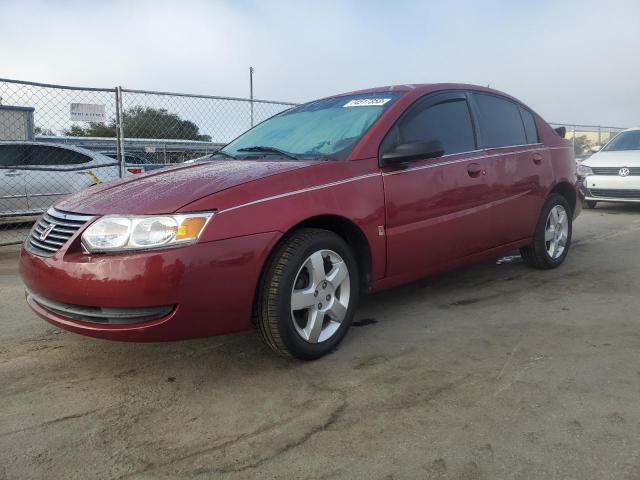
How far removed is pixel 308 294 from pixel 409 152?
1.06 metres

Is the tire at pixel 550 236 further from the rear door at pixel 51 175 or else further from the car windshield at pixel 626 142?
the rear door at pixel 51 175

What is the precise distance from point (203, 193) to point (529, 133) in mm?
3254

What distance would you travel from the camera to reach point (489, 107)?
4.45 meters

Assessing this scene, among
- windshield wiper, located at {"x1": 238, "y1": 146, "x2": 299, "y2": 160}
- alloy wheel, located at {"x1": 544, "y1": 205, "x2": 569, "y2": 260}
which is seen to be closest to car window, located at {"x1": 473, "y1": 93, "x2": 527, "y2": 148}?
alloy wheel, located at {"x1": 544, "y1": 205, "x2": 569, "y2": 260}

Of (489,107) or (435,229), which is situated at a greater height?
(489,107)

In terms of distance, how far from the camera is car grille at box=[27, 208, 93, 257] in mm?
2762

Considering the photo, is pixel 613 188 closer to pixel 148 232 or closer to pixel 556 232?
pixel 556 232

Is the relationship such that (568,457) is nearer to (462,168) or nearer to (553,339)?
(553,339)

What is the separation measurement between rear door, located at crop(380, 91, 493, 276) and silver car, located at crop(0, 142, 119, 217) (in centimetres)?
576

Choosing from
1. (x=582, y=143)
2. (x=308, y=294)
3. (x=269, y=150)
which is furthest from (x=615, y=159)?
(x=582, y=143)

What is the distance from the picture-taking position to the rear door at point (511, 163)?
4.23 metres

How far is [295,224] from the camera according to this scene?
287cm

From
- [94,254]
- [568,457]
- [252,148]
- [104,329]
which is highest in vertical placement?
[252,148]

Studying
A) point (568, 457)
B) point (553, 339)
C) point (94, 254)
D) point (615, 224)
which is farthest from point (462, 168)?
point (615, 224)
